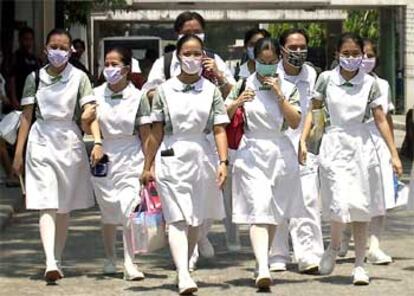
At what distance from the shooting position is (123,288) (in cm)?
823

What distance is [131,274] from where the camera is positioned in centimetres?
852

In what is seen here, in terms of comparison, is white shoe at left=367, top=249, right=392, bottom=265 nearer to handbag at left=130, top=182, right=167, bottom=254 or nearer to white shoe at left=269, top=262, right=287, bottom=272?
white shoe at left=269, top=262, right=287, bottom=272

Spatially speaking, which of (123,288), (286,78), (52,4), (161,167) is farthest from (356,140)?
Result: (52,4)

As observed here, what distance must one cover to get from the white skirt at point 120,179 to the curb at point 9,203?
3510 mm

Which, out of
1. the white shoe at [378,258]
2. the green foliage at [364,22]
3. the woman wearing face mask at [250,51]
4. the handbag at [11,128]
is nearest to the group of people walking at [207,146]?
the white shoe at [378,258]

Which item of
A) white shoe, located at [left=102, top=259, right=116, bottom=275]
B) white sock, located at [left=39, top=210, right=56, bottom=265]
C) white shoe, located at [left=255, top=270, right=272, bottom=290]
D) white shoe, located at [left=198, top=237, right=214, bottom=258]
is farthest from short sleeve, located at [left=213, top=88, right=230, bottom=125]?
white shoe, located at [left=198, top=237, right=214, bottom=258]

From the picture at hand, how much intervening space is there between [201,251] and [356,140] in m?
1.95

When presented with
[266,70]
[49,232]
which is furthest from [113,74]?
[49,232]

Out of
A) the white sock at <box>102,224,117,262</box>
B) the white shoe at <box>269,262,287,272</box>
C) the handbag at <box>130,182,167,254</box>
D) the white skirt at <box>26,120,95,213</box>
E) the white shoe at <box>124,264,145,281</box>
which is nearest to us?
the handbag at <box>130,182,167,254</box>

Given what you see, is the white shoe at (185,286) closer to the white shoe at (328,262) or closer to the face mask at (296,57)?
the white shoe at (328,262)

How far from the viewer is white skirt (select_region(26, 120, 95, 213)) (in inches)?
331

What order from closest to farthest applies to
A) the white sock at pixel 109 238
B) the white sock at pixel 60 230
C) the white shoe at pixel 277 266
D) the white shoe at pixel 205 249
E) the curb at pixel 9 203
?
the white sock at pixel 60 230 → the white sock at pixel 109 238 → the white shoe at pixel 277 266 → the white shoe at pixel 205 249 → the curb at pixel 9 203

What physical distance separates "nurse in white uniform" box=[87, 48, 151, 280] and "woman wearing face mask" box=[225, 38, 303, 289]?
2.58 ft

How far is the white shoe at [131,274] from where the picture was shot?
335 inches
